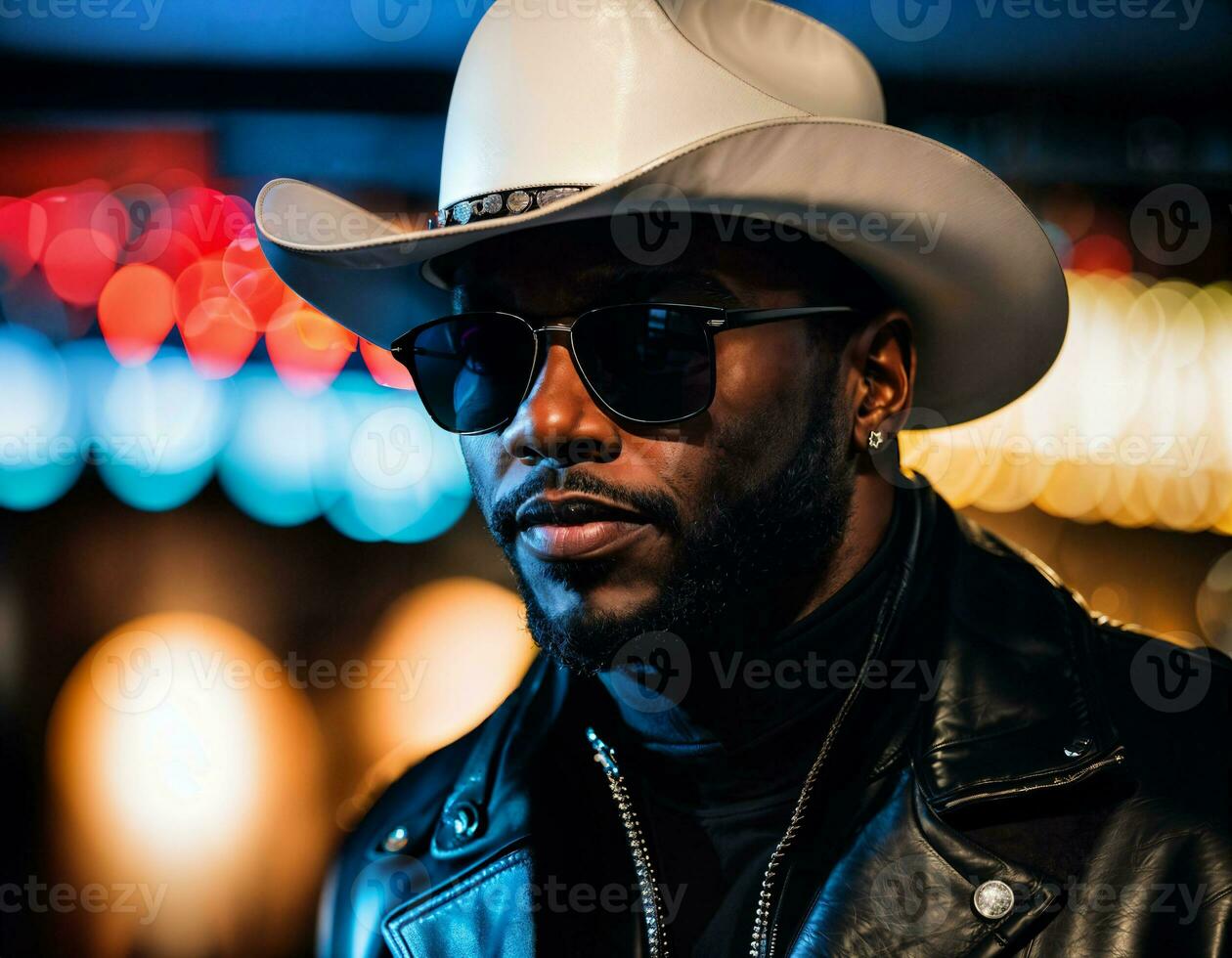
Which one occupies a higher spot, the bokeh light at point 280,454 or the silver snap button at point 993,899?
the silver snap button at point 993,899

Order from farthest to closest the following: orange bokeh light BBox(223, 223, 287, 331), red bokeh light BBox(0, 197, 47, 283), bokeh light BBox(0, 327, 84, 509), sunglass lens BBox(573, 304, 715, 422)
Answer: orange bokeh light BBox(223, 223, 287, 331)
bokeh light BBox(0, 327, 84, 509)
red bokeh light BBox(0, 197, 47, 283)
sunglass lens BBox(573, 304, 715, 422)

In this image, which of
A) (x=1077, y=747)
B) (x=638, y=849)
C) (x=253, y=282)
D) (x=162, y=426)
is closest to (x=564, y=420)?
(x=638, y=849)

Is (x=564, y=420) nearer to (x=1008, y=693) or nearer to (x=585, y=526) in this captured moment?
(x=585, y=526)

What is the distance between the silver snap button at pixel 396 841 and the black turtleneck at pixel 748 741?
532mm

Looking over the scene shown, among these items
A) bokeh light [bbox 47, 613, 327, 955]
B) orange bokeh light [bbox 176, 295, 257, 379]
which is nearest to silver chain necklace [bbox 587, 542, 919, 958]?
bokeh light [bbox 47, 613, 327, 955]

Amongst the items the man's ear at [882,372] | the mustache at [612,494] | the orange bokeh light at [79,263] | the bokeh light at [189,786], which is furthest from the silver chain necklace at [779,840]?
the orange bokeh light at [79,263]

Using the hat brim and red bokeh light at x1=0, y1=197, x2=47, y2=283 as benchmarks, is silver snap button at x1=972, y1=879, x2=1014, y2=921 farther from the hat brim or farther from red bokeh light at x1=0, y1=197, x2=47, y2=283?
red bokeh light at x1=0, y1=197, x2=47, y2=283

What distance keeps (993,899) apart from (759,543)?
62 cm

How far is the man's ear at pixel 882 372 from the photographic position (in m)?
1.92

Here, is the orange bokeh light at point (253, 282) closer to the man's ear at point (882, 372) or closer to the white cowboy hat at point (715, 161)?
the white cowboy hat at point (715, 161)

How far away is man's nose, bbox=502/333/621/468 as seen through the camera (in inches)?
66.4

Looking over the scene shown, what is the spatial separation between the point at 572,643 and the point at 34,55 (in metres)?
5.28

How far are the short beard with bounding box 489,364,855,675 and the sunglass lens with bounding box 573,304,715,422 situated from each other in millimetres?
141

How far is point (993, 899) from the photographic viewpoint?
1527mm
